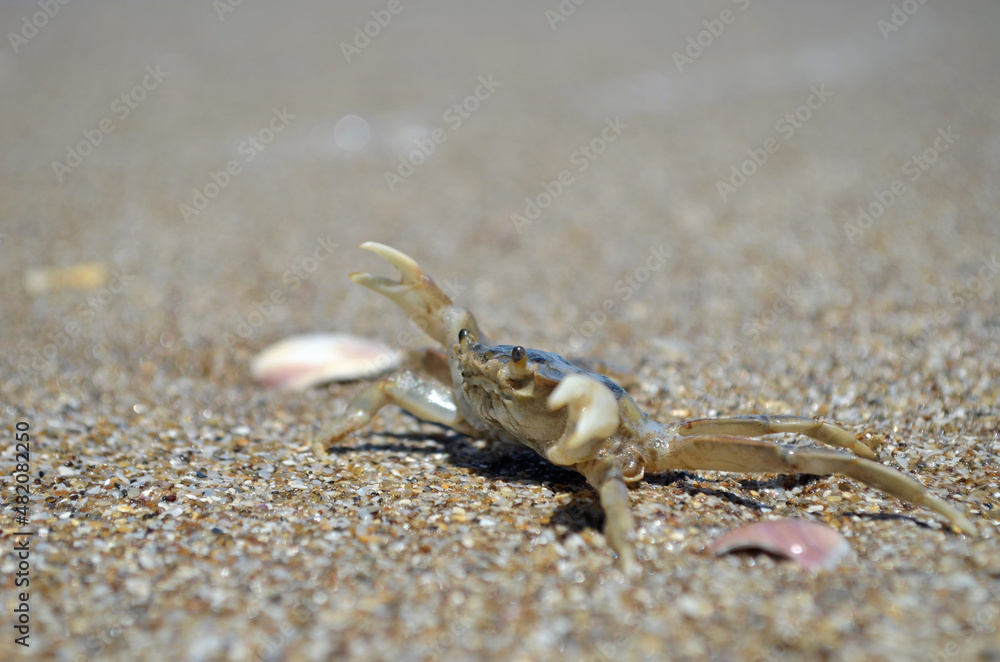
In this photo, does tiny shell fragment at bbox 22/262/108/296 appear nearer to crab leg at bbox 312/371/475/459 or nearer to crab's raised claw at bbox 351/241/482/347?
crab leg at bbox 312/371/475/459

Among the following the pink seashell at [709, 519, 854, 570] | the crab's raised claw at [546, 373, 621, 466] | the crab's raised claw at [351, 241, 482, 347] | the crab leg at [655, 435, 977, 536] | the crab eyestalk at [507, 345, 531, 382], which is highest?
the crab's raised claw at [351, 241, 482, 347]

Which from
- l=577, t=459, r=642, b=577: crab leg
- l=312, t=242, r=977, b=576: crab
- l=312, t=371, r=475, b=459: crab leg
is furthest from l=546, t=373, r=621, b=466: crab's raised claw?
l=312, t=371, r=475, b=459: crab leg

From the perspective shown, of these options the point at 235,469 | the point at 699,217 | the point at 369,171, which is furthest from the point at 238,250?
the point at 699,217

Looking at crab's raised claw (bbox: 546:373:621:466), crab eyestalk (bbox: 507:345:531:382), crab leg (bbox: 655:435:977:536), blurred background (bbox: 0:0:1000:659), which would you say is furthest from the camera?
blurred background (bbox: 0:0:1000:659)

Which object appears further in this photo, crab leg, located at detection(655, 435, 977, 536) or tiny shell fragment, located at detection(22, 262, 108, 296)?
tiny shell fragment, located at detection(22, 262, 108, 296)

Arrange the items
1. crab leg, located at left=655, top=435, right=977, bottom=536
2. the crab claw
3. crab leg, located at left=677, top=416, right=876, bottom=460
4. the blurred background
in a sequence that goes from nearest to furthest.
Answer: crab leg, located at left=655, top=435, right=977, bottom=536
crab leg, located at left=677, top=416, right=876, bottom=460
the crab claw
the blurred background

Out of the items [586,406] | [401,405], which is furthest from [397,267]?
[586,406]

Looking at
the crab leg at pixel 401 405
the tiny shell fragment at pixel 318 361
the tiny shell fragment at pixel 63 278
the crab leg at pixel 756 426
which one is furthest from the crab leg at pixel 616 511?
the tiny shell fragment at pixel 63 278

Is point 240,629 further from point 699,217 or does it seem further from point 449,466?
point 699,217
